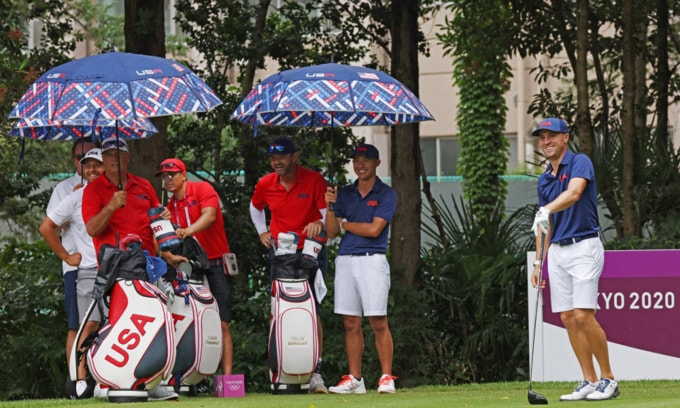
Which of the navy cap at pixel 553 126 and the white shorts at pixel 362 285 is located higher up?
the navy cap at pixel 553 126

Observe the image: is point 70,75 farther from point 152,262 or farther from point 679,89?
point 679,89

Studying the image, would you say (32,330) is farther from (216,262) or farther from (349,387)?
(349,387)

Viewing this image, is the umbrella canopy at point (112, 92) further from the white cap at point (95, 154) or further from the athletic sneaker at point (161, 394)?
the athletic sneaker at point (161, 394)

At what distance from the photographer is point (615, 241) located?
1405 cm

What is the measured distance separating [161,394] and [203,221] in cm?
161

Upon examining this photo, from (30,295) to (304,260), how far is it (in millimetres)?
3844

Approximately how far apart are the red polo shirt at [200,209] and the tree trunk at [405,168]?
3058 mm

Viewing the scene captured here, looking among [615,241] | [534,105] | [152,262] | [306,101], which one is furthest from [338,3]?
[152,262]

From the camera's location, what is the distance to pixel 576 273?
9531mm

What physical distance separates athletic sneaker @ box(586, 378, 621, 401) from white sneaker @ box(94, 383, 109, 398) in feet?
11.2

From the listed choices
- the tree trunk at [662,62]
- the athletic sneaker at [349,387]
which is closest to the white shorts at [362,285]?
the athletic sneaker at [349,387]

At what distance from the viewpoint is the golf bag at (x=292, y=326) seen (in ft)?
35.6

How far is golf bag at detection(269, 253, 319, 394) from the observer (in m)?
10.9

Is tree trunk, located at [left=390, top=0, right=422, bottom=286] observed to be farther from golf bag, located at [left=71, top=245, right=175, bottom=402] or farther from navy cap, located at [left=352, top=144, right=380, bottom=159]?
golf bag, located at [left=71, top=245, right=175, bottom=402]
